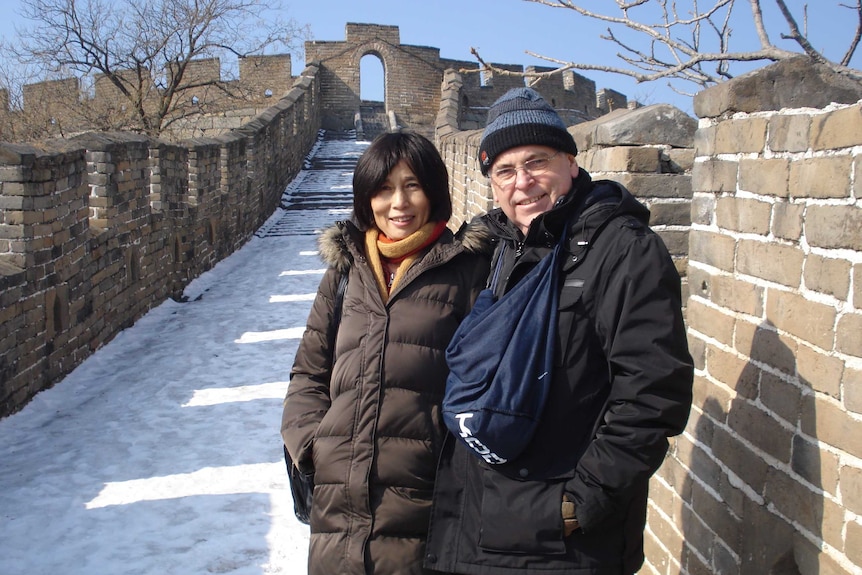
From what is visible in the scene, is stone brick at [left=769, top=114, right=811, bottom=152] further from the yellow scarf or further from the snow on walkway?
the snow on walkway

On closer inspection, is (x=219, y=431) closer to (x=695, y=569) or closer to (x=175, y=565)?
(x=175, y=565)

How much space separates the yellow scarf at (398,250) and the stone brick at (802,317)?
950 mm

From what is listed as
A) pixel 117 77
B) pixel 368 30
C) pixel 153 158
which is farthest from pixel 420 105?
pixel 153 158

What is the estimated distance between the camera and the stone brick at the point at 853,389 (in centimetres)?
180

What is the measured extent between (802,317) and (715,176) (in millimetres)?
612

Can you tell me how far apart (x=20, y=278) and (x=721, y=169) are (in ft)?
16.0

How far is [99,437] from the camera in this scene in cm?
524

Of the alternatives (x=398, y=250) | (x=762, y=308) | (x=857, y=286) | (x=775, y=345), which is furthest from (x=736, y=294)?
(x=398, y=250)

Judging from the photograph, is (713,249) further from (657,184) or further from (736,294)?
(657,184)

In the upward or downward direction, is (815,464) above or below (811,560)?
above

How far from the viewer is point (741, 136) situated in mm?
2316

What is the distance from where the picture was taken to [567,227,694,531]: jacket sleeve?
5.70 ft

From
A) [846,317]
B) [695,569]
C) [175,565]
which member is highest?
[846,317]

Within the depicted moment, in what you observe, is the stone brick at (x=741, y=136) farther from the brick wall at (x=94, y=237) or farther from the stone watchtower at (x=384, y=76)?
the stone watchtower at (x=384, y=76)
